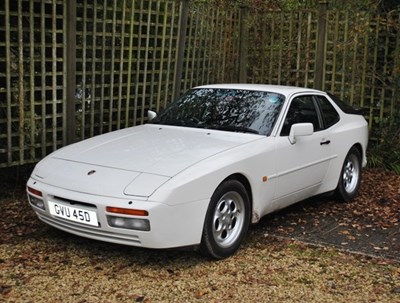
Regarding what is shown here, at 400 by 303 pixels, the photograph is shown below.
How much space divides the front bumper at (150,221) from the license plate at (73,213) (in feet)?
0.10

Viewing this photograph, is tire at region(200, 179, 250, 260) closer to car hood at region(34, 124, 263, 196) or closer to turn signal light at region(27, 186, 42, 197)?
car hood at region(34, 124, 263, 196)

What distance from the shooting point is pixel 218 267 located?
14.5 feet

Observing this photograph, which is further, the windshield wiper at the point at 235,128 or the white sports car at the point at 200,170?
the windshield wiper at the point at 235,128

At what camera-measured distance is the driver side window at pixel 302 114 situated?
5.48 metres

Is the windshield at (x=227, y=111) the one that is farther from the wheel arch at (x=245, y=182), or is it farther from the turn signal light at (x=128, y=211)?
the turn signal light at (x=128, y=211)

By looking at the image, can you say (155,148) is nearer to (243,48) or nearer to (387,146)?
(387,146)

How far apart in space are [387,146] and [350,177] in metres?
2.52

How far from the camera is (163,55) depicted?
802cm

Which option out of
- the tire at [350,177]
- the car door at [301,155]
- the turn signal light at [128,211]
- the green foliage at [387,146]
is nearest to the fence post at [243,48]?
the green foliage at [387,146]

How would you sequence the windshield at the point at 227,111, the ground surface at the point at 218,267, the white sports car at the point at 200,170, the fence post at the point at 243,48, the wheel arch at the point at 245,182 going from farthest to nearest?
the fence post at the point at 243,48
the windshield at the point at 227,111
the wheel arch at the point at 245,182
the white sports car at the point at 200,170
the ground surface at the point at 218,267

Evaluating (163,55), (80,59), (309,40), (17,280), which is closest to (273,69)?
(309,40)

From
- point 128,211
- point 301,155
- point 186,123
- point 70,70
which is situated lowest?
point 128,211

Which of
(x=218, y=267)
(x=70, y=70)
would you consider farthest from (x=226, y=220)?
(x=70, y=70)

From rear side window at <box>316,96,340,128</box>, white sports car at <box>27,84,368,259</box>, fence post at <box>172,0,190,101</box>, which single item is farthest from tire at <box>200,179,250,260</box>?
fence post at <box>172,0,190,101</box>
